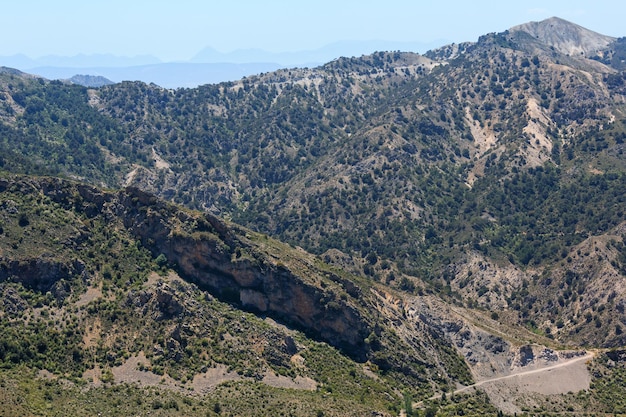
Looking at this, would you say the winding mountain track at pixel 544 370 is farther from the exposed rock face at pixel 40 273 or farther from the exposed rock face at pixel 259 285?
the exposed rock face at pixel 40 273

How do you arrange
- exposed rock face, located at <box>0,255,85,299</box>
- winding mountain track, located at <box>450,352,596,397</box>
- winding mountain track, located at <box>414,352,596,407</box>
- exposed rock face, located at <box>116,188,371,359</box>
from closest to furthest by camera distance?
exposed rock face, located at <box>0,255,85,299</box> → exposed rock face, located at <box>116,188,371,359</box> → winding mountain track, located at <box>414,352,596,407</box> → winding mountain track, located at <box>450,352,596,397</box>

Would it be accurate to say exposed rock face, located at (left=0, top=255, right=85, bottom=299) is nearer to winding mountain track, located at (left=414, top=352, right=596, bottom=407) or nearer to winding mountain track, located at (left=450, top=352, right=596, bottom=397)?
winding mountain track, located at (left=414, top=352, right=596, bottom=407)

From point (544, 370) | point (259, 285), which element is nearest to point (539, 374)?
point (544, 370)

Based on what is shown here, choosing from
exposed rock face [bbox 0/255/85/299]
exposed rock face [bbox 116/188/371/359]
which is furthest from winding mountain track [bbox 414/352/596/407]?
exposed rock face [bbox 0/255/85/299]

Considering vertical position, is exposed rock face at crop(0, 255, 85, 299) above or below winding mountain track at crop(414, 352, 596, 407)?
above

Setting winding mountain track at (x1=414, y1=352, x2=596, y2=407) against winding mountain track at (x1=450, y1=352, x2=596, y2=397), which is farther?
winding mountain track at (x1=450, y1=352, x2=596, y2=397)

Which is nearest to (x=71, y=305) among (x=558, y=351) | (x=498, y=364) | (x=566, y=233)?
(x=498, y=364)

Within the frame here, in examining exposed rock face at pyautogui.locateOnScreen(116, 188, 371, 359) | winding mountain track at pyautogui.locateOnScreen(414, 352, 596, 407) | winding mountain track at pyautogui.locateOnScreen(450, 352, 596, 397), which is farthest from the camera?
winding mountain track at pyautogui.locateOnScreen(450, 352, 596, 397)

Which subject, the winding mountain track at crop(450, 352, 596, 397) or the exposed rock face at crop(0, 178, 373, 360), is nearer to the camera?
the exposed rock face at crop(0, 178, 373, 360)

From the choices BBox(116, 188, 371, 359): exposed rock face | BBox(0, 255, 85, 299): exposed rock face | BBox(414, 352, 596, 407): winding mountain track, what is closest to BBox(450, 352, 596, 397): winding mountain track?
BBox(414, 352, 596, 407): winding mountain track

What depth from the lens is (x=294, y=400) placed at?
300 ft

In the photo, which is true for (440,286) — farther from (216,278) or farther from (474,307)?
(216,278)

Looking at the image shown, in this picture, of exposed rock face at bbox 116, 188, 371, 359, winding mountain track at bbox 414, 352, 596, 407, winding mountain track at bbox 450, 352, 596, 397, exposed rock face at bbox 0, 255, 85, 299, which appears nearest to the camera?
exposed rock face at bbox 0, 255, 85, 299

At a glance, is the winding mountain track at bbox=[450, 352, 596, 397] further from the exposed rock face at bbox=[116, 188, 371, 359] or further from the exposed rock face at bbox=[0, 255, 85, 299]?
the exposed rock face at bbox=[0, 255, 85, 299]
